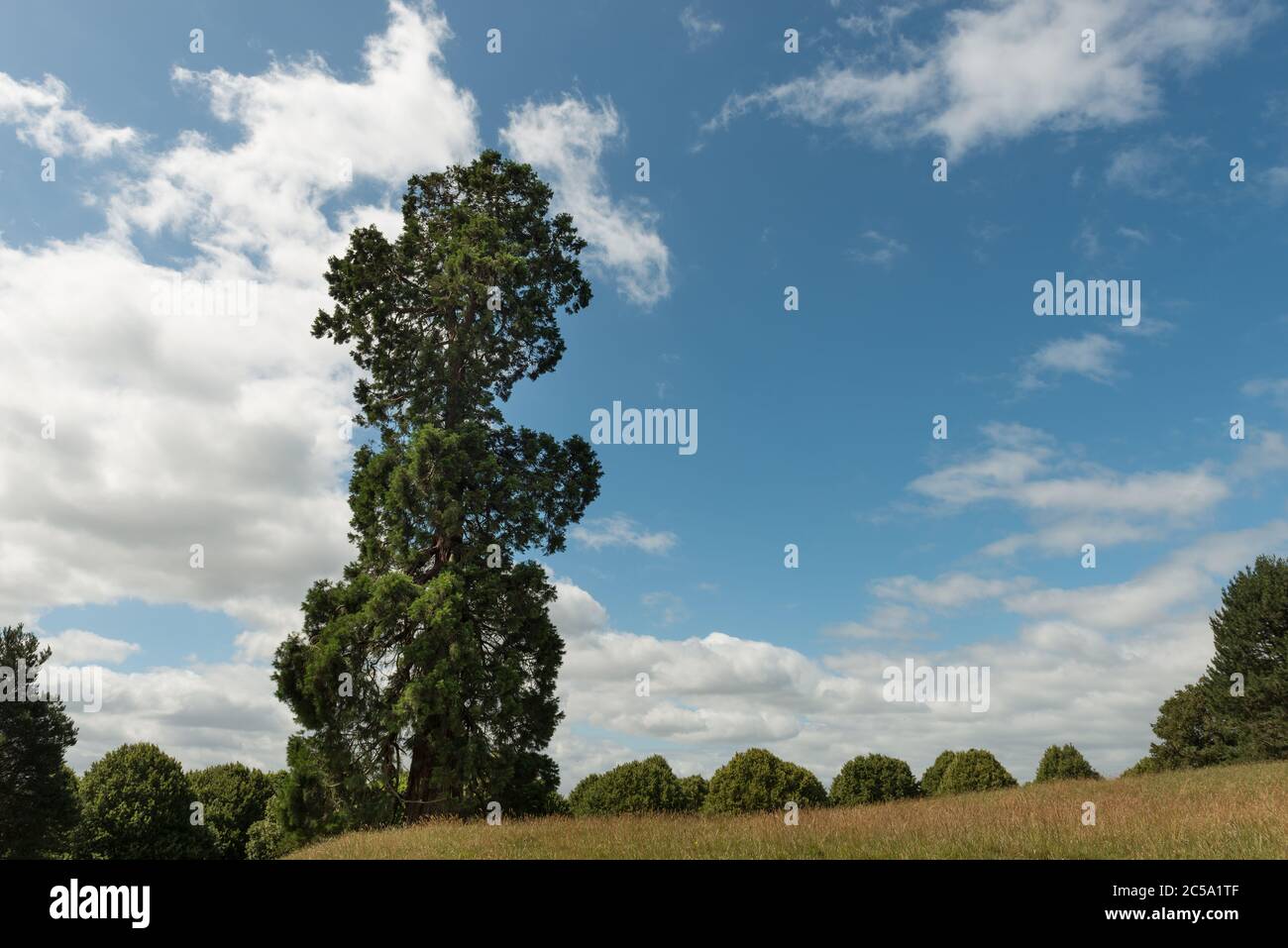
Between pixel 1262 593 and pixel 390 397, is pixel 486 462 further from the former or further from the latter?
pixel 1262 593

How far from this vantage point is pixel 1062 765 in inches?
1805

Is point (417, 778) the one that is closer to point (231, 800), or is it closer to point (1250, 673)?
point (231, 800)

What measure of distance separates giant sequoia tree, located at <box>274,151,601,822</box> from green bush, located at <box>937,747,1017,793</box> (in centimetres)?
3042

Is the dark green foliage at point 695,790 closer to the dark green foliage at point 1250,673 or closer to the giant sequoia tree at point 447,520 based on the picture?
the giant sequoia tree at point 447,520

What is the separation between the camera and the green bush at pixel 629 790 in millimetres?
37844

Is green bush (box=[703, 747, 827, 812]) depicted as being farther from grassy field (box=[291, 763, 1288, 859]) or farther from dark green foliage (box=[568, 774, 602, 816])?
grassy field (box=[291, 763, 1288, 859])

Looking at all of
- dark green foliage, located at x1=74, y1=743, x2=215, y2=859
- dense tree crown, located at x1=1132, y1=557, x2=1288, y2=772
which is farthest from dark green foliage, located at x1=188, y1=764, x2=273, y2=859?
dense tree crown, located at x1=1132, y1=557, x2=1288, y2=772

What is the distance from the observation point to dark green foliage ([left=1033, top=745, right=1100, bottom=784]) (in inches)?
1793

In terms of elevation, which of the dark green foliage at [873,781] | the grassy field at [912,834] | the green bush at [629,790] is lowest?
the dark green foliage at [873,781]

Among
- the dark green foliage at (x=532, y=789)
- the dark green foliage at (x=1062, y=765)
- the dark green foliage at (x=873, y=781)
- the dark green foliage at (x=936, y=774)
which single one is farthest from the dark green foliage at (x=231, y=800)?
the dark green foliage at (x=1062, y=765)

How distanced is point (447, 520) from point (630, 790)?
20.9 meters

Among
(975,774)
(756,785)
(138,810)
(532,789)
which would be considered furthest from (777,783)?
(138,810)

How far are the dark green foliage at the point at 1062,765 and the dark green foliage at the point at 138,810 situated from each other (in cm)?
4772
